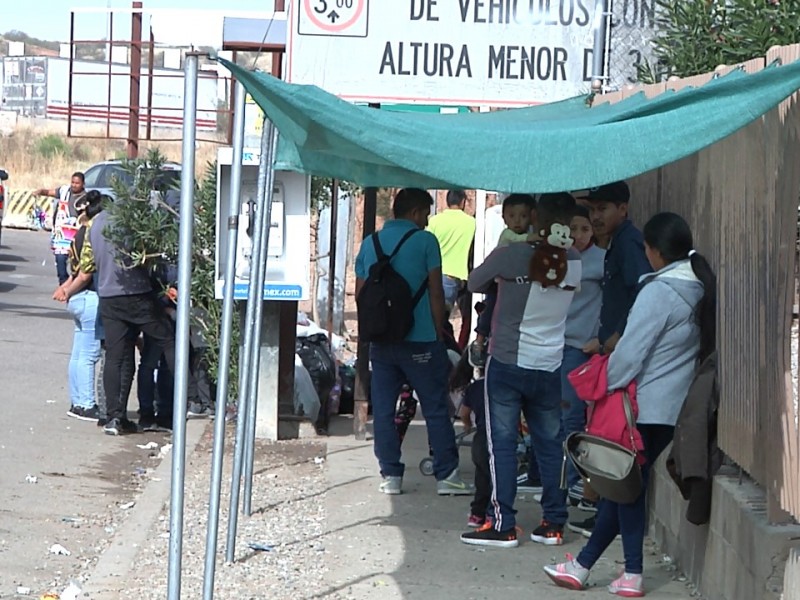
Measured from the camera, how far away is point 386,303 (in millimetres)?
7762

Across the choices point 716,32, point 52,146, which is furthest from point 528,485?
point 52,146

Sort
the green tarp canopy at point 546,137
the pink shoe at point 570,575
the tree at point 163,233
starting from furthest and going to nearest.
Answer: the tree at point 163,233, the pink shoe at point 570,575, the green tarp canopy at point 546,137

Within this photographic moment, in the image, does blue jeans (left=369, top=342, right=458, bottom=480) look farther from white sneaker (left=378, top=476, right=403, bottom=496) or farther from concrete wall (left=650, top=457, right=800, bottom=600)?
concrete wall (left=650, top=457, right=800, bottom=600)

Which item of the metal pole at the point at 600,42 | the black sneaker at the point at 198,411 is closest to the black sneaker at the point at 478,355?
the metal pole at the point at 600,42

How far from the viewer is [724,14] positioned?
7281 millimetres

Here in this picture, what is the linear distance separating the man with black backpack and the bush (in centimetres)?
4684

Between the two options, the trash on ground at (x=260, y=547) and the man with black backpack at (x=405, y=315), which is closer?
the trash on ground at (x=260, y=547)

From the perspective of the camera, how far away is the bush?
5334 centimetres

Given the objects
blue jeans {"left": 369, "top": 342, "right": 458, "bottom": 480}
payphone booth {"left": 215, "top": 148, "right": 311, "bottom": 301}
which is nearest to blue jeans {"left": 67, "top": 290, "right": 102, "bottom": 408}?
payphone booth {"left": 215, "top": 148, "right": 311, "bottom": 301}

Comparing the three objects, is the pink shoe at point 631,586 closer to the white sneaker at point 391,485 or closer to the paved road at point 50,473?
the white sneaker at point 391,485

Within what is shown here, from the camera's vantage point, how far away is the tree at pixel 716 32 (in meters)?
6.75

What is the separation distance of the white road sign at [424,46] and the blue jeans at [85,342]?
3.01 m

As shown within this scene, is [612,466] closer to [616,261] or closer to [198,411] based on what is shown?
[616,261]

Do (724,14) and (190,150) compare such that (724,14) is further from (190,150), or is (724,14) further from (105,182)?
(105,182)
